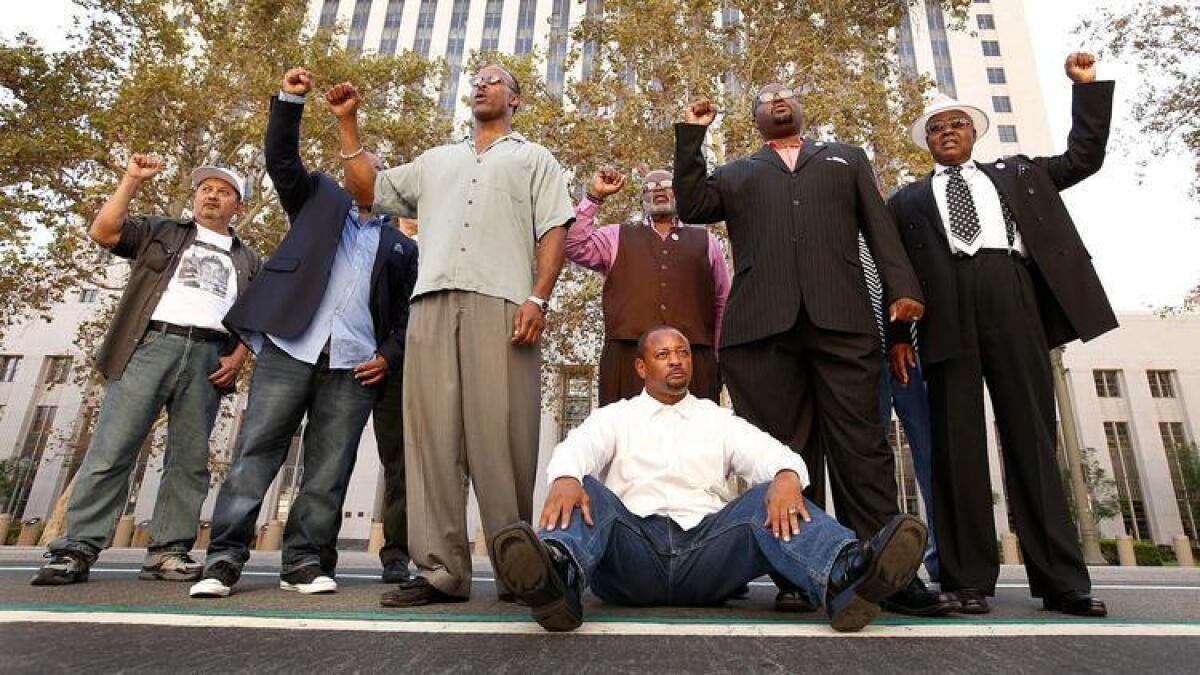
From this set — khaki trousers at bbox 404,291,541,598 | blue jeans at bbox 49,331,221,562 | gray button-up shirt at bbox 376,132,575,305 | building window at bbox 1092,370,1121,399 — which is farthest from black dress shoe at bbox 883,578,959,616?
building window at bbox 1092,370,1121,399

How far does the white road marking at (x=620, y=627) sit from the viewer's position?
1826 millimetres

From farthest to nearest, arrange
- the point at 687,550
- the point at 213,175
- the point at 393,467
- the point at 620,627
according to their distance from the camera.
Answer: the point at 213,175 < the point at 393,467 < the point at 687,550 < the point at 620,627

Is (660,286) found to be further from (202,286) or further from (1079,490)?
(1079,490)

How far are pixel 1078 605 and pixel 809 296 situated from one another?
4.91 feet

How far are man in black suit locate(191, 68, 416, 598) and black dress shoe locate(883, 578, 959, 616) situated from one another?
2.21 meters

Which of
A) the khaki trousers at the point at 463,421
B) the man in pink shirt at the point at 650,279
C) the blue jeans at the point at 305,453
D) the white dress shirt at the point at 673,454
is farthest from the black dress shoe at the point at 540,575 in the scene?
the man in pink shirt at the point at 650,279

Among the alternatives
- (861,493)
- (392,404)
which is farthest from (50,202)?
(861,493)

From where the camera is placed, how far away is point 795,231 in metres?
3.01

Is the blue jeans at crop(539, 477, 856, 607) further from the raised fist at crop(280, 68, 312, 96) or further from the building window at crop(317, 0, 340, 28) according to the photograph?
the building window at crop(317, 0, 340, 28)

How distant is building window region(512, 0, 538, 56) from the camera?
45219 mm

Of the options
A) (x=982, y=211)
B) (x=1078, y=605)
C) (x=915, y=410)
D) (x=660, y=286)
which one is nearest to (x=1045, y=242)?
(x=982, y=211)

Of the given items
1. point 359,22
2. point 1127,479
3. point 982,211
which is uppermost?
point 359,22

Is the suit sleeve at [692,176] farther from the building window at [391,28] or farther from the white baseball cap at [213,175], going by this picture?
the building window at [391,28]

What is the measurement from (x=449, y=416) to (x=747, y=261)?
1.45 m
